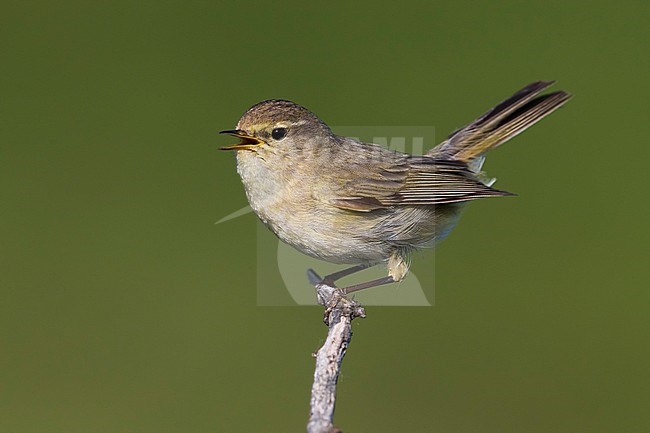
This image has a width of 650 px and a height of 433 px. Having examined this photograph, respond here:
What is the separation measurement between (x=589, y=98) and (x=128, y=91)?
5197mm

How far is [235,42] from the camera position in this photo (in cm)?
1020

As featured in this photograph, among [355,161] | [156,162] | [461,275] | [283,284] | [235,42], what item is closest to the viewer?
[355,161]

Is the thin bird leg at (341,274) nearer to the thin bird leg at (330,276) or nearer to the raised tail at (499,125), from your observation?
the thin bird leg at (330,276)

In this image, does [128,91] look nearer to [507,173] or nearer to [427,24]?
[427,24]

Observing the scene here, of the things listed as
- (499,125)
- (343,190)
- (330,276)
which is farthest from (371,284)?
(499,125)

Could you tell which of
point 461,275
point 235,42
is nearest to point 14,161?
point 235,42

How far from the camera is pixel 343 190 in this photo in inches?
184

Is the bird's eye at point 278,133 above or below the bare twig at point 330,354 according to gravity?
above

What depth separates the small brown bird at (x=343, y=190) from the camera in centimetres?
450

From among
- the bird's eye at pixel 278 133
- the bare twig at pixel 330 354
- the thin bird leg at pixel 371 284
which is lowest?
the bare twig at pixel 330 354

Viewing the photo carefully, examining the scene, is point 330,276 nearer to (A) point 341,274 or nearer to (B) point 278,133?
(A) point 341,274

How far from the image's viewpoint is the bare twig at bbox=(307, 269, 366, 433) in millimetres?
3109

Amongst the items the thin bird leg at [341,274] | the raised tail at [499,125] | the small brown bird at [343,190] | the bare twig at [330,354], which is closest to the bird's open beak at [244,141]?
the small brown bird at [343,190]

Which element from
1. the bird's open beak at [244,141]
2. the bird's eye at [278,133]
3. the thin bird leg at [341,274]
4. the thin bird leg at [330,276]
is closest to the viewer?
the bird's open beak at [244,141]
